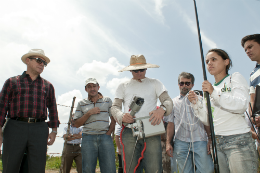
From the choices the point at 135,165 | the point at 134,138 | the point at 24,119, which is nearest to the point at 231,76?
the point at 134,138

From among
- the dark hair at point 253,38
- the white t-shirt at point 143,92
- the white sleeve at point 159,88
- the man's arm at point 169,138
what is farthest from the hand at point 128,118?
the dark hair at point 253,38

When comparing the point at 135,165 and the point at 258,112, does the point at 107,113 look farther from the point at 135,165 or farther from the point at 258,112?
the point at 258,112

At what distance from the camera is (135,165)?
275 centimetres

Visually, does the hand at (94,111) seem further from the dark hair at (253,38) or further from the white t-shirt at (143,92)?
the dark hair at (253,38)

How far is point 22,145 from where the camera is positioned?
304 cm

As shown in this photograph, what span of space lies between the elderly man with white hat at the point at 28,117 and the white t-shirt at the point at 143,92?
1427 mm

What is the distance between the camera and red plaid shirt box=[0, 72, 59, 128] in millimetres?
3174

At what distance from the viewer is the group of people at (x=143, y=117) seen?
2152mm

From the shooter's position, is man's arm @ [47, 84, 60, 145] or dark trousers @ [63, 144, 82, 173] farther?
dark trousers @ [63, 144, 82, 173]

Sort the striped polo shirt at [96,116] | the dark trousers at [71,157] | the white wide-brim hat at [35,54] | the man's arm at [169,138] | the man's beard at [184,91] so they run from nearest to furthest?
the man's arm at [169,138]
the white wide-brim hat at [35,54]
the man's beard at [184,91]
the striped polo shirt at [96,116]
the dark trousers at [71,157]

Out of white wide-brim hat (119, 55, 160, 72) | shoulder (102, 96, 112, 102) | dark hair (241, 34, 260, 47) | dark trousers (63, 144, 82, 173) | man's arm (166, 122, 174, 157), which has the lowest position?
dark trousers (63, 144, 82, 173)

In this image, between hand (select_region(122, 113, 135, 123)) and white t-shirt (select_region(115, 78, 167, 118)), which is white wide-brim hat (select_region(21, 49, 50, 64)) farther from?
hand (select_region(122, 113, 135, 123))

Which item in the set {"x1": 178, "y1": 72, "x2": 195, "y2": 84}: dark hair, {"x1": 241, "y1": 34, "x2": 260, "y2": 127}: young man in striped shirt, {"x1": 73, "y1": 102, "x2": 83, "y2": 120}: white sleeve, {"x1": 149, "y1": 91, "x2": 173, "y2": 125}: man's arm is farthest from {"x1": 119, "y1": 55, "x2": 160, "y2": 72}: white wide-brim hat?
{"x1": 73, "y1": 102, "x2": 83, "y2": 120}: white sleeve

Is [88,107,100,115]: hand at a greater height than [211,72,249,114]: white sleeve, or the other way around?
[211,72,249,114]: white sleeve
